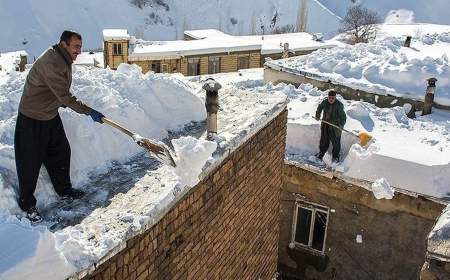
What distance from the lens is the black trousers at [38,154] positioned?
3.71m

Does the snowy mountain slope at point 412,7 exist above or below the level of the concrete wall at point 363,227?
above

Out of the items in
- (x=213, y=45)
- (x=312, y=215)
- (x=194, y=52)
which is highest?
(x=213, y=45)

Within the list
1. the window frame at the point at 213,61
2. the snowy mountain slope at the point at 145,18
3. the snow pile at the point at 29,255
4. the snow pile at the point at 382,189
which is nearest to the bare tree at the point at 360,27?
the snowy mountain slope at the point at 145,18

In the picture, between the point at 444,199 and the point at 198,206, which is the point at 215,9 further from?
the point at 198,206

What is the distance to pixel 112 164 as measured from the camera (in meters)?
4.65

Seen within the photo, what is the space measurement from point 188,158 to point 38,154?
116cm

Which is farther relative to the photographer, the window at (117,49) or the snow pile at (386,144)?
the window at (117,49)

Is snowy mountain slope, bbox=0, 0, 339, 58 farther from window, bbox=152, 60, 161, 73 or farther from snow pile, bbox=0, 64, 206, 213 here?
snow pile, bbox=0, 64, 206, 213

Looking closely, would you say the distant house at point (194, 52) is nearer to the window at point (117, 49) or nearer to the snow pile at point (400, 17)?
the window at point (117, 49)

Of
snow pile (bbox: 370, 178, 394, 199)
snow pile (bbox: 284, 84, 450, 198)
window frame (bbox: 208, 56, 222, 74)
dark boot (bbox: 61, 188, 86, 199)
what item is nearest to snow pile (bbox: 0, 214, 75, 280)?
dark boot (bbox: 61, 188, 86, 199)

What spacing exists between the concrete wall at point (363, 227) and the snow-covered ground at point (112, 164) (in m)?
3.84

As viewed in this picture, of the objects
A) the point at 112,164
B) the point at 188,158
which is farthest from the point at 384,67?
the point at 188,158

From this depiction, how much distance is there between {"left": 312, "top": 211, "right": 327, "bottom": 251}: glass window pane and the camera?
1037cm

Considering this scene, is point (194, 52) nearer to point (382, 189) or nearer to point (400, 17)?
point (382, 189)
